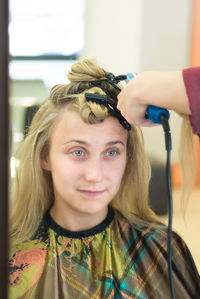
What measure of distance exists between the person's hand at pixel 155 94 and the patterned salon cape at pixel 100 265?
41 centimetres

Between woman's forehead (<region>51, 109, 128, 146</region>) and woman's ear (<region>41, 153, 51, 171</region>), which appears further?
woman's ear (<region>41, 153, 51, 171</region>)

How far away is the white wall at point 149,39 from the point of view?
1.07m

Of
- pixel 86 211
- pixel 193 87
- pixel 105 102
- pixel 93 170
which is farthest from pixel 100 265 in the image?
pixel 193 87

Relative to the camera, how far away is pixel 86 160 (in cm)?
88

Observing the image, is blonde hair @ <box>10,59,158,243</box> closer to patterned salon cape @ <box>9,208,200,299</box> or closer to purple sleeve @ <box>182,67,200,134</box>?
patterned salon cape @ <box>9,208,200,299</box>

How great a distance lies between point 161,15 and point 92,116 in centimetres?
49

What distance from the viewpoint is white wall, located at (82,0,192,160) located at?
3.50 ft

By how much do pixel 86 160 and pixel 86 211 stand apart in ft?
0.45

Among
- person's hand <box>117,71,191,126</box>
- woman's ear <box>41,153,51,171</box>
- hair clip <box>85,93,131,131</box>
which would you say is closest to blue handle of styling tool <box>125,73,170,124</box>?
person's hand <box>117,71,191,126</box>

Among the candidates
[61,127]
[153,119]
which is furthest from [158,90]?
[61,127]

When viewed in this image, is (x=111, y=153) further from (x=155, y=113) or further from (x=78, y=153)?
(x=155, y=113)

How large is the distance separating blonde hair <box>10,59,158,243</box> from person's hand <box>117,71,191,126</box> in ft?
0.62

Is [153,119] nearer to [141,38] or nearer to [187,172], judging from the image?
[187,172]

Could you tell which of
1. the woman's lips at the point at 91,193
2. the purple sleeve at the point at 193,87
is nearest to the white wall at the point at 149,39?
the woman's lips at the point at 91,193
